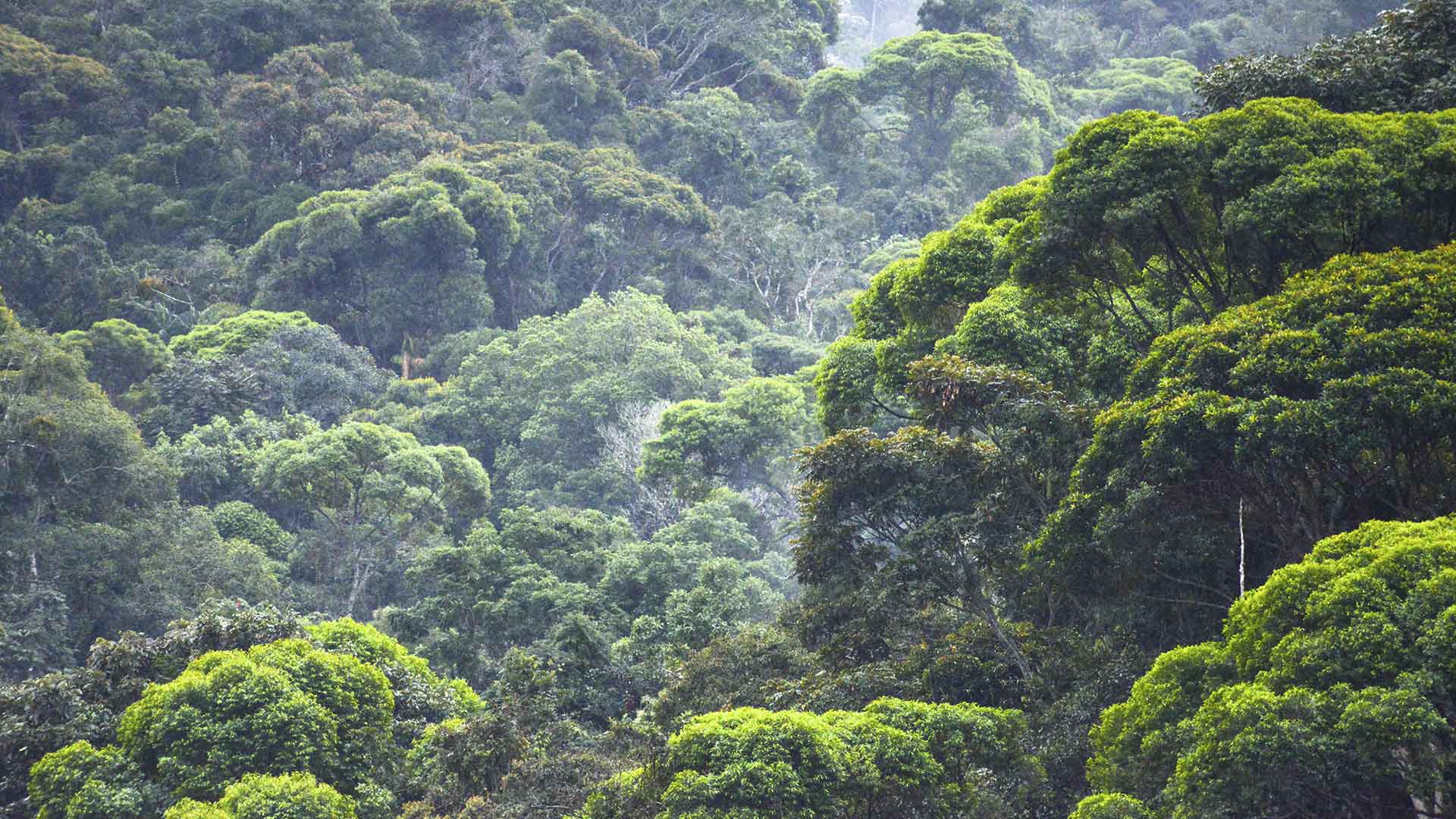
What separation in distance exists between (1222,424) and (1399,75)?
A: 756cm

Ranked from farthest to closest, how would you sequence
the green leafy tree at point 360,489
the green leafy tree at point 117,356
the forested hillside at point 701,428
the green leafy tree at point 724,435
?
the green leafy tree at point 117,356, the green leafy tree at point 724,435, the green leafy tree at point 360,489, the forested hillside at point 701,428

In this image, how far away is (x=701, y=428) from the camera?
3189cm

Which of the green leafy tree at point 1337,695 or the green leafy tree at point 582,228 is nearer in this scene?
the green leafy tree at point 1337,695

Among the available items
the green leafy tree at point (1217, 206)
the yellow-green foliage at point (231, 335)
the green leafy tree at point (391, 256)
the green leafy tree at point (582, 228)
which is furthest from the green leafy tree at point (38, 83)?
the green leafy tree at point (1217, 206)

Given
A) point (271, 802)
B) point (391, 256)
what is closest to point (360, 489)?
point (391, 256)

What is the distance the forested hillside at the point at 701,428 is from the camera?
41.6 feet

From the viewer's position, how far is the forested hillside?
12672 mm

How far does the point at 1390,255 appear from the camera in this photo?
44.6 feet

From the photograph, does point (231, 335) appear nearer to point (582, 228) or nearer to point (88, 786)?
point (582, 228)

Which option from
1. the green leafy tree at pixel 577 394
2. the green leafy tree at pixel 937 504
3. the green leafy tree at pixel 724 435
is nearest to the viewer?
the green leafy tree at pixel 937 504

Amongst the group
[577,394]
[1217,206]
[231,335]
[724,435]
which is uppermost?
[231,335]

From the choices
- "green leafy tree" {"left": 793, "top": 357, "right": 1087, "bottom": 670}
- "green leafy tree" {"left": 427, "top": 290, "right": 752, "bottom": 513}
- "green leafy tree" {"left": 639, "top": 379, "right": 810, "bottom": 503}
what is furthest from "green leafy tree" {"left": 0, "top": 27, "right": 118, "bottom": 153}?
"green leafy tree" {"left": 793, "top": 357, "right": 1087, "bottom": 670}

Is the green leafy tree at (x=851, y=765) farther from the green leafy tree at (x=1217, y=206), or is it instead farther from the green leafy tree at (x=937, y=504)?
the green leafy tree at (x=1217, y=206)

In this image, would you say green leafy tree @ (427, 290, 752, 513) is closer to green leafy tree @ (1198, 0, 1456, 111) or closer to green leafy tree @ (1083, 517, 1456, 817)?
green leafy tree @ (1198, 0, 1456, 111)
